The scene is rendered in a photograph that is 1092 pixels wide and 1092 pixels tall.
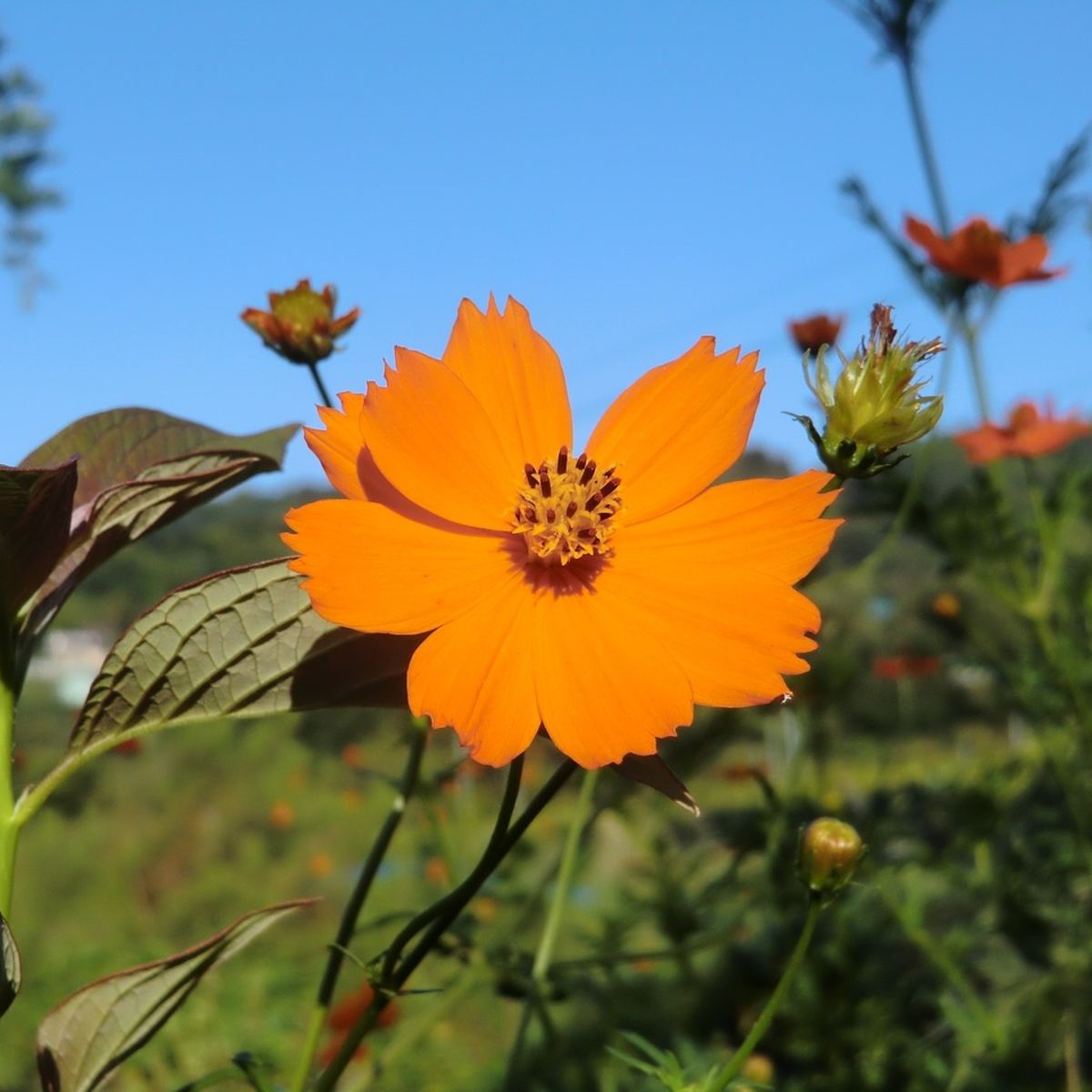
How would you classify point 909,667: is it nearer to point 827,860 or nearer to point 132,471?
point 827,860

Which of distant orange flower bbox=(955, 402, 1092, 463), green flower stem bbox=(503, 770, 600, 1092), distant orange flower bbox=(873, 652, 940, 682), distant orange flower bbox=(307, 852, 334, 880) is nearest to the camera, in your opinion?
green flower stem bbox=(503, 770, 600, 1092)

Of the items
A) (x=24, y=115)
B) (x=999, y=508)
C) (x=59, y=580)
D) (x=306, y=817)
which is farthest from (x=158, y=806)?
(x=24, y=115)

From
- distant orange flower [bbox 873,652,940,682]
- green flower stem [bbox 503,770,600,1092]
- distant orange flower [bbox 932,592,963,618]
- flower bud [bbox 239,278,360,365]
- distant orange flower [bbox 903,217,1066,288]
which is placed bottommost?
green flower stem [bbox 503,770,600,1092]

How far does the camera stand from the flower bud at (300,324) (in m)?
0.78

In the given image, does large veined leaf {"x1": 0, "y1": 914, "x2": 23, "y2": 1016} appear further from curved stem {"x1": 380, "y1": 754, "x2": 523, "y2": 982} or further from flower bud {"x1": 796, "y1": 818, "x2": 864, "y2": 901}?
flower bud {"x1": 796, "y1": 818, "x2": 864, "y2": 901}

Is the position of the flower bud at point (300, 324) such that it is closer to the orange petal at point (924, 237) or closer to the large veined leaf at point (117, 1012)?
the large veined leaf at point (117, 1012)

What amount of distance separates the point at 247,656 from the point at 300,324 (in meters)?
0.32

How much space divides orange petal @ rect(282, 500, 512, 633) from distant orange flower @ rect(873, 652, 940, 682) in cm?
213

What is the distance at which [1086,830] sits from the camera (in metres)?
1.54

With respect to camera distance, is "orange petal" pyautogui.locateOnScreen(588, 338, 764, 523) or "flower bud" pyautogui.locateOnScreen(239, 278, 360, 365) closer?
"orange petal" pyautogui.locateOnScreen(588, 338, 764, 523)

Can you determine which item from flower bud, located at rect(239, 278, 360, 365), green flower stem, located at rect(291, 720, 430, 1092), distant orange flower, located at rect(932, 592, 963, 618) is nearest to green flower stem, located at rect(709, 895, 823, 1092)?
green flower stem, located at rect(291, 720, 430, 1092)

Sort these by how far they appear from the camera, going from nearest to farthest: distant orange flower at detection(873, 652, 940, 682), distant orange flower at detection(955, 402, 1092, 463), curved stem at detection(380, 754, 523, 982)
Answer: curved stem at detection(380, 754, 523, 982)
distant orange flower at detection(955, 402, 1092, 463)
distant orange flower at detection(873, 652, 940, 682)

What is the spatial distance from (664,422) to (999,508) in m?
1.39

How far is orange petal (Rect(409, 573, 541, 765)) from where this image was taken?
1.49 feet
